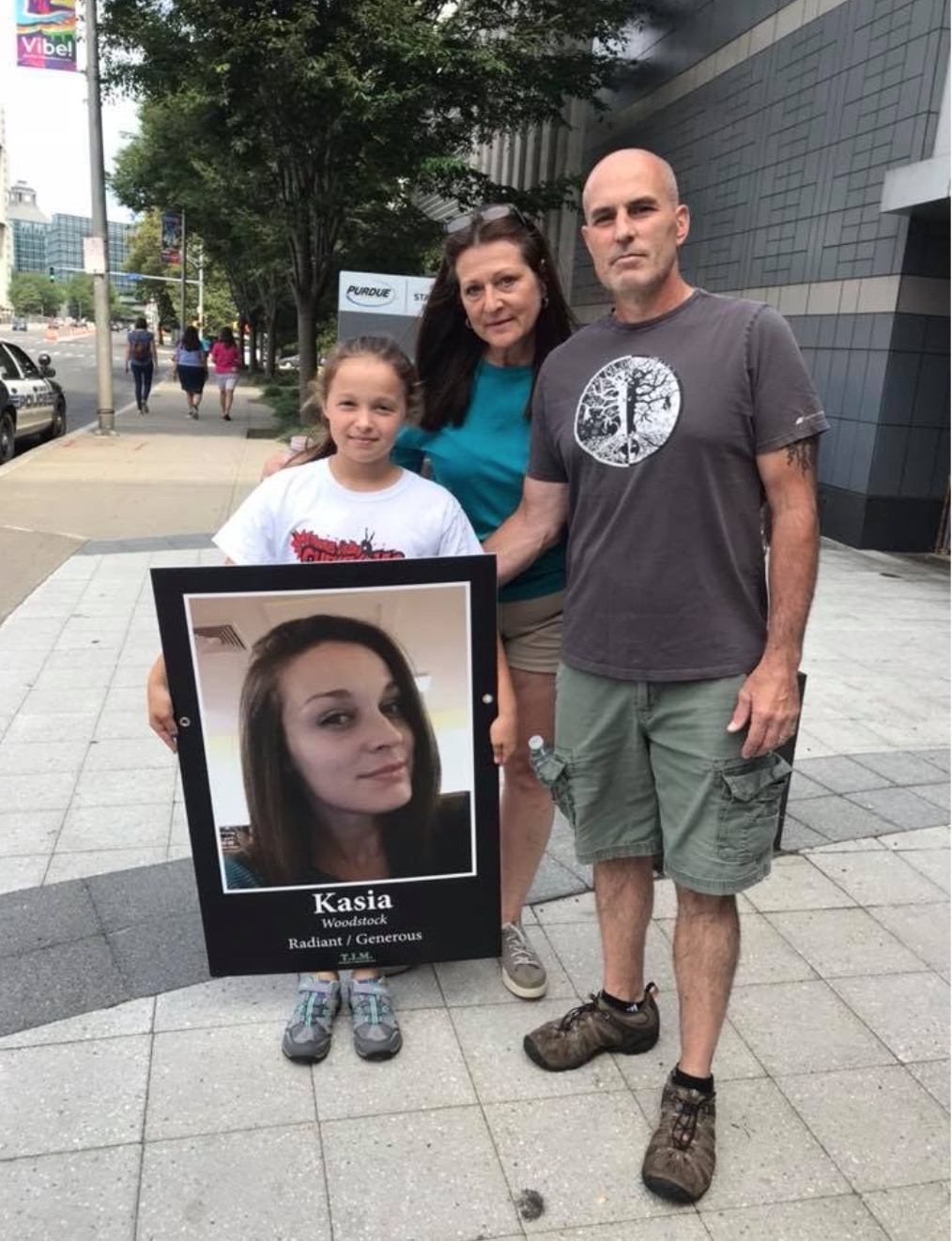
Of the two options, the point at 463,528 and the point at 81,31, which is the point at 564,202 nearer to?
the point at 81,31

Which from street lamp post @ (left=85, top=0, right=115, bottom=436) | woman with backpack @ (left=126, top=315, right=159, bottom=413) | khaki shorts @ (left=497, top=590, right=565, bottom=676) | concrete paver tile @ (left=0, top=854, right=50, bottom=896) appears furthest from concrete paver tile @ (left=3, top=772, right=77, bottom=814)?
woman with backpack @ (left=126, top=315, right=159, bottom=413)

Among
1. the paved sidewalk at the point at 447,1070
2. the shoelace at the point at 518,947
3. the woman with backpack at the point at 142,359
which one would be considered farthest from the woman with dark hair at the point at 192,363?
the shoelace at the point at 518,947

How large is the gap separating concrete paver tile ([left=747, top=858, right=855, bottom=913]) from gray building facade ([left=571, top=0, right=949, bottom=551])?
6.27 meters

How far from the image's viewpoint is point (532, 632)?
259cm

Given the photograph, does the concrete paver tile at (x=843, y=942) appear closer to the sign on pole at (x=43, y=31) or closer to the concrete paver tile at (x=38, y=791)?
the concrete paver tile at (x=38, y=791)

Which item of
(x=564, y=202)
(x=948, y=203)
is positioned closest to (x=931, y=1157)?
(x=948, y=203)

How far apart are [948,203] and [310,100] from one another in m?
9.37

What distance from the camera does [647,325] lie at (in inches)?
80.1

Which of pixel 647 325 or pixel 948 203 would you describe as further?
pixel 948 203

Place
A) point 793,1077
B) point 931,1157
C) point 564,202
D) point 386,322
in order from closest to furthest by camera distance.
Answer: point 931,1157 → point 793,1077 → point 386,322 → point 564,202

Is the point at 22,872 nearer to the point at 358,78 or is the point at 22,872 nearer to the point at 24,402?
the point at 24,402

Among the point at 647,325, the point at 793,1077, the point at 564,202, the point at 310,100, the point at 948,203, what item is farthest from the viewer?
the point at 564,202

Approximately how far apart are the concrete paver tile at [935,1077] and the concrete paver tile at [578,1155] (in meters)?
0.75

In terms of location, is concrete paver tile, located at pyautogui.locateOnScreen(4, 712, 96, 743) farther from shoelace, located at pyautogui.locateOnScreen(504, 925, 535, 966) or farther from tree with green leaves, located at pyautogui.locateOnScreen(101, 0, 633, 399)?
tree with green leaves, located at pyautogui.locateOnScreen(101, 0, 633, 399)
